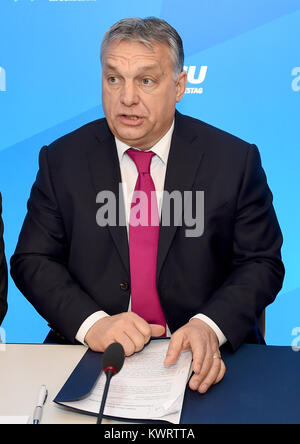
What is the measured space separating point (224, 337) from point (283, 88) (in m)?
1.81

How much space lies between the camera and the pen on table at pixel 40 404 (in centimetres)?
148

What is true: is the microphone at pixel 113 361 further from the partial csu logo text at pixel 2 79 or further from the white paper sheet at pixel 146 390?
the partial csu logo text at pixel 2 79

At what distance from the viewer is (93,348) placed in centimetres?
186

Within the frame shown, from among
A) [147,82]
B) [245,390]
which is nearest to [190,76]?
[147,82]

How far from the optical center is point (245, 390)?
1626mm

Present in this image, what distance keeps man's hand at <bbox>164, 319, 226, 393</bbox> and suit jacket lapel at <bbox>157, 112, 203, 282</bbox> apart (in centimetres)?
43

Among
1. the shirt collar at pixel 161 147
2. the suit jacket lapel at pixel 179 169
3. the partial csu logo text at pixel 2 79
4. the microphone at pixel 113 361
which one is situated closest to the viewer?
the microphone at pixel 113 361

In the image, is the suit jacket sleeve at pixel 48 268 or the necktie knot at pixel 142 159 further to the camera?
the necktie knot at pixel 142 159

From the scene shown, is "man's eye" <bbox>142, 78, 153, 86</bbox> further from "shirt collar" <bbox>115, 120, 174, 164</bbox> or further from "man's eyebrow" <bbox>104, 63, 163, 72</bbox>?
"shirt collar" <bbox>115, 120, 174, 164</bbox>

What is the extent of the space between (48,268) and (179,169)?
579 mm

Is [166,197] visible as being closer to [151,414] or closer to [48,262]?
[48,262]

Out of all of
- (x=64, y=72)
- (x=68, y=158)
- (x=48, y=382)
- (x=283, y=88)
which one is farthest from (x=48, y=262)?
(x=283, y=88)

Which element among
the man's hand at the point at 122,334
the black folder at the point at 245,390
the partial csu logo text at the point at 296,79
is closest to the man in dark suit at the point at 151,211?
the man's hand at the point at 122,334

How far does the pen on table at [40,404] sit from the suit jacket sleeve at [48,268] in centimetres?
41
